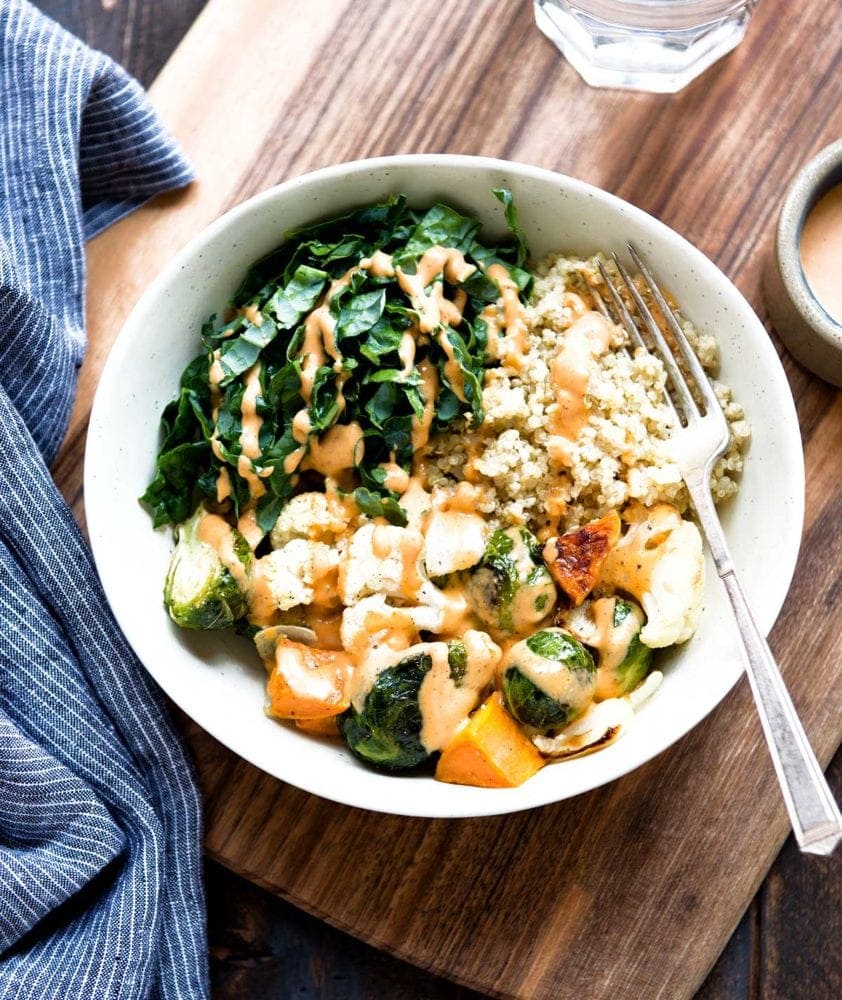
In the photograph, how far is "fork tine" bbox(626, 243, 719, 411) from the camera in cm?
208

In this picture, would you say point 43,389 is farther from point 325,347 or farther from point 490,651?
point 490,651

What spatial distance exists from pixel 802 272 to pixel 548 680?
1.02 m

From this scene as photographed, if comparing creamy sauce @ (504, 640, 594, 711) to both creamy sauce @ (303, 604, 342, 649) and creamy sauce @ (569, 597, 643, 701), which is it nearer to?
creamy sauce @ (569, 597, 643, 701)

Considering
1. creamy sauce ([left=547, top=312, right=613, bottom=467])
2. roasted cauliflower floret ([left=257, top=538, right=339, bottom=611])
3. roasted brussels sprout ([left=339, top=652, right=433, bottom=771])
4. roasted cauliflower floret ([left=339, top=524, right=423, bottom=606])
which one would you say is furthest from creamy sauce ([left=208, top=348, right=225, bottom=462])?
creamy sauce ([left=547, top=312, right=613, bottom=467])

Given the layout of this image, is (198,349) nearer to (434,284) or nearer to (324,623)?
(434,284)

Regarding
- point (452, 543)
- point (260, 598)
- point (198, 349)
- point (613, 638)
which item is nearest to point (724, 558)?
point (613, 638)

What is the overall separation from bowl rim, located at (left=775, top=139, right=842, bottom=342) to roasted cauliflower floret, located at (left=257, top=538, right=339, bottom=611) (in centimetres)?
109

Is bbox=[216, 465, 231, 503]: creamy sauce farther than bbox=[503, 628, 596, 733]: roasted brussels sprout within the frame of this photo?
Yes

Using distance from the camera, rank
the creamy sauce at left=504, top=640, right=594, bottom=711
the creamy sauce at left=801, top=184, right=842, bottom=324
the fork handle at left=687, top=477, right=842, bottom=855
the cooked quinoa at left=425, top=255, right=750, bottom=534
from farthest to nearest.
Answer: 1. the creamy sauce at left=801, top=184, right=842, bottom=324
2. the cooked quinoa at left=425, top=255, right=750, bottom=534
3. the creamy sauce at left=504, top=640, right=594, bottom=711
4. the fork handle at left=687, top=477, right=842, bottom=855

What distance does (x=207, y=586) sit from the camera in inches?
80.7

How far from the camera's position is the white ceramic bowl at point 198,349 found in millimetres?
2002

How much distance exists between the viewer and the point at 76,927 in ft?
7.51

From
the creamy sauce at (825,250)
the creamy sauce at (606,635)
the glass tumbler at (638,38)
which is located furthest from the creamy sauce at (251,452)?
the creamy sauce at (825,250)

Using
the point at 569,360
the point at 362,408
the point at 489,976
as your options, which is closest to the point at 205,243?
the point at 362,408
